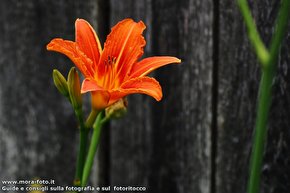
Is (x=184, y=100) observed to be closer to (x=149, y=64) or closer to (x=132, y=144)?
(x=132, y=144)

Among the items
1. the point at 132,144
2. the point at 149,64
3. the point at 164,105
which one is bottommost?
the point at 132,144

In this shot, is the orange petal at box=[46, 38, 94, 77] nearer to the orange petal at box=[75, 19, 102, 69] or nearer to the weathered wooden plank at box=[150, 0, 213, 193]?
the orange petal at box=[75, 19, 102, 69]

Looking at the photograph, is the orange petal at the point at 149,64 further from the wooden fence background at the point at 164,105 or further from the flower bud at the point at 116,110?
the wooden fence background at the point at 164,105

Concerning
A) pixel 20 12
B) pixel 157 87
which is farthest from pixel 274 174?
pixel 20 12

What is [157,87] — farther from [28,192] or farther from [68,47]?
[28,192]

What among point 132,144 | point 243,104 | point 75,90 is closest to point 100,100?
point 75,90

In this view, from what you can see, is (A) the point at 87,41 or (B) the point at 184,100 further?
(B) the point at 184,100
